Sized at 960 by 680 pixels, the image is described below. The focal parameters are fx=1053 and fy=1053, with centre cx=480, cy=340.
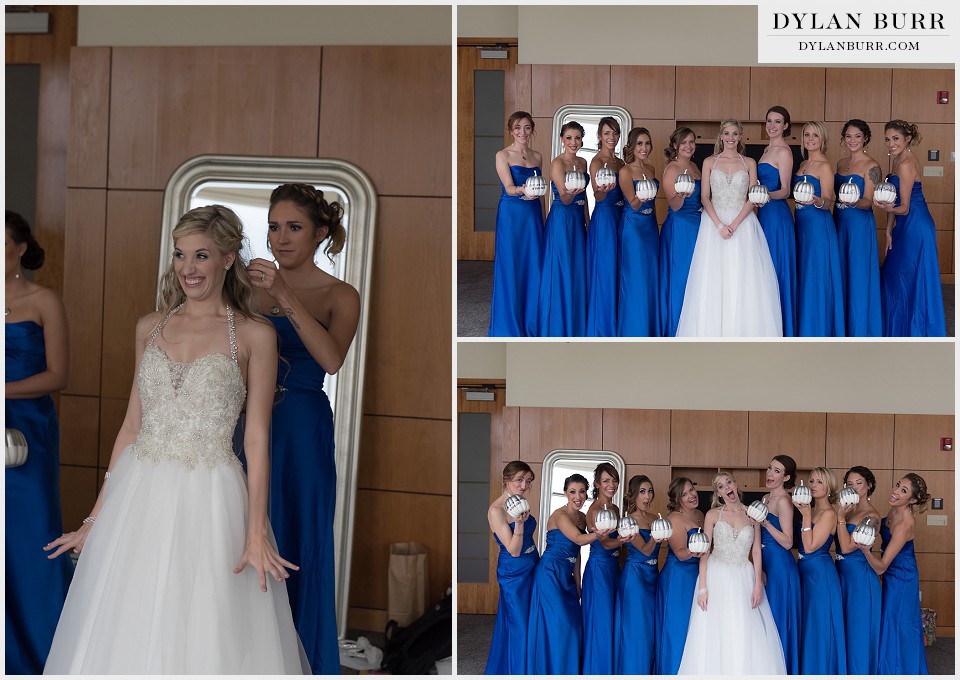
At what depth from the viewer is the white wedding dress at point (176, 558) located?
11.5 feet

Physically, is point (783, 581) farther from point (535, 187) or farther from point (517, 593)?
point (535, 187)

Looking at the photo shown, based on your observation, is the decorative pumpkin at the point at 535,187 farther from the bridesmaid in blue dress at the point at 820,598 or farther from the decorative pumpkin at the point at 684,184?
the bridesmaid in blue dress at the point at 820,598

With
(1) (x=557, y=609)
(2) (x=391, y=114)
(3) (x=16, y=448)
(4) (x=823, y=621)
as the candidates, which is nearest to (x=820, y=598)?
(4) (x=823, y=621)

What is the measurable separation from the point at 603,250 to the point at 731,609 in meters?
1.61

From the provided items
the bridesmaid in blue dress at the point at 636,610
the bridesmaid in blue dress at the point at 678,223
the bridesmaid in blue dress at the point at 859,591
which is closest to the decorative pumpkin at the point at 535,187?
the bridesmaid in blue dress at the point at 678,223

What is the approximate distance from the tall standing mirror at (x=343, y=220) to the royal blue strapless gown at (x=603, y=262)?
150cm

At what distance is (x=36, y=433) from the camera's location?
4.45 meters

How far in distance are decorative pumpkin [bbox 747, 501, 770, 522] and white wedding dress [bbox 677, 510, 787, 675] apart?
0.13 m

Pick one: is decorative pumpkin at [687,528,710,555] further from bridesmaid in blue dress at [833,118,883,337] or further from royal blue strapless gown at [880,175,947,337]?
royal blue strapless gown at [880,175,947,337]

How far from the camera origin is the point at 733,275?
4441 millimetres

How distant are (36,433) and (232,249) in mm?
1404

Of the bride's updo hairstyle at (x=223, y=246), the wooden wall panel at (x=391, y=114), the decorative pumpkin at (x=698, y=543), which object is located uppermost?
the wooden wall panel at (x=391, y=114)

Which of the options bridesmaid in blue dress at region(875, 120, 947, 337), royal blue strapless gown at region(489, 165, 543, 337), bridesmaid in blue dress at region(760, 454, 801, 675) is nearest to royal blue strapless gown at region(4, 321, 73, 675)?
royal blue strapless gown at region(489, 165, 543, 337)

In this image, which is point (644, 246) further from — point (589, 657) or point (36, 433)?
point (36, 433)
